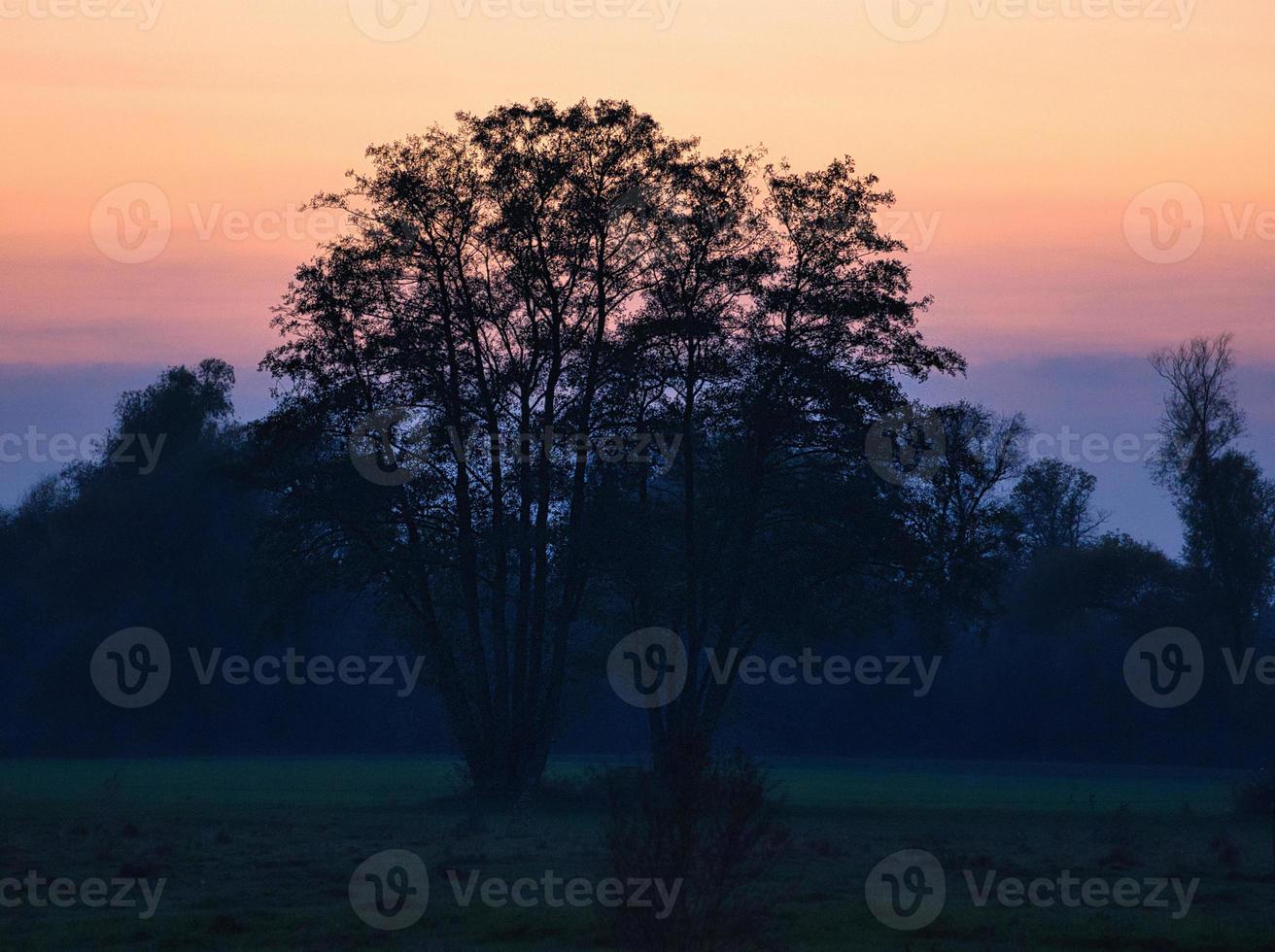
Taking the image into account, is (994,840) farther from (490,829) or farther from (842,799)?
(842,799)

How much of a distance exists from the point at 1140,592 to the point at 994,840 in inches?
1726

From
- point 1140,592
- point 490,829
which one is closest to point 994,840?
point 490,829

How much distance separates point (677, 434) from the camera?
38.1 m
